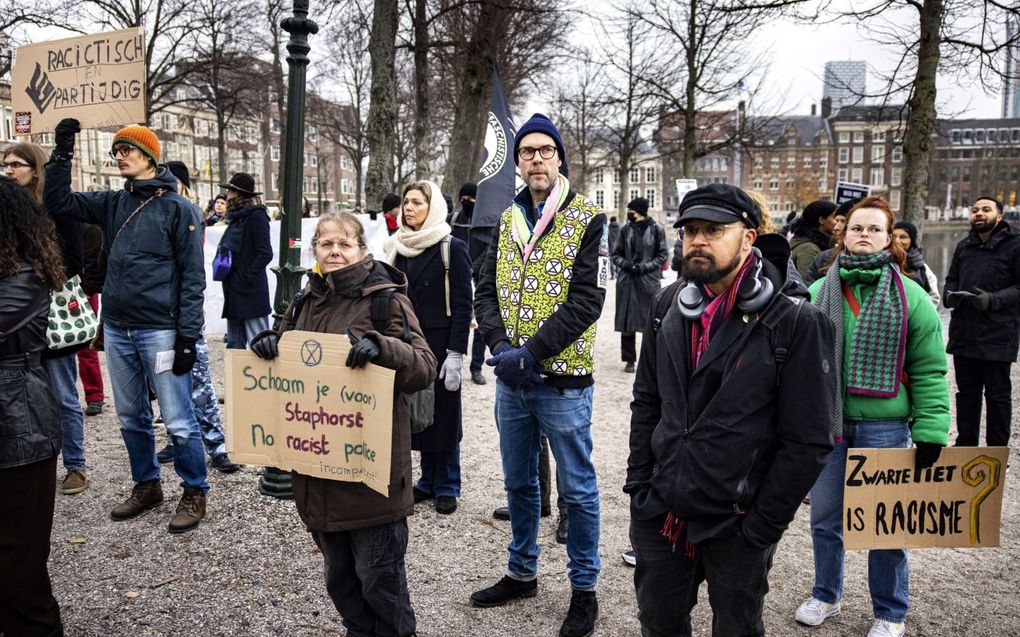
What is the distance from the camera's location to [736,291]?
2352 mm

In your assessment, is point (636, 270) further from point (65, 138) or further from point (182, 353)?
point (65, 138)

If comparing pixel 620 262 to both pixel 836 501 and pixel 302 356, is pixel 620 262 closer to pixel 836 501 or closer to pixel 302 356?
pixel 836 501

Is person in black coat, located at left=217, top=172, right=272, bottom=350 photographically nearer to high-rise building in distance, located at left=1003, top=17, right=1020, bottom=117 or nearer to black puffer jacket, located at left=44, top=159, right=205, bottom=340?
black puffer jacket, located at left=44, top=159, right=205, bottom=340

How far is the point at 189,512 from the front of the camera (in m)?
4.53

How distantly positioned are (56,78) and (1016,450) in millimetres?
8148

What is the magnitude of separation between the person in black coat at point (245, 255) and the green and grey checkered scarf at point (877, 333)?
198 inches

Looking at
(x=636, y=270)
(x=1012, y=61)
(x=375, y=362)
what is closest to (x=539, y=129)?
(x=375, y=362)

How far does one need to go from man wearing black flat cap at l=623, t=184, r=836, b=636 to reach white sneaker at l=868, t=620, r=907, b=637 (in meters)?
1.24

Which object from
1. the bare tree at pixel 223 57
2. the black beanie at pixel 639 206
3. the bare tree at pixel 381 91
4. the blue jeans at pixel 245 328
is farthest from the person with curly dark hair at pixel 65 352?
the bare tree at pixel 223 57

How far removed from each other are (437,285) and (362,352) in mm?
2021

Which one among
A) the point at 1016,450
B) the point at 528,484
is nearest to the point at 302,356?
the point at 528,484

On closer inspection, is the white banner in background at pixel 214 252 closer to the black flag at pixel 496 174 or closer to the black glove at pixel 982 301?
the black flag at pixel 496 174

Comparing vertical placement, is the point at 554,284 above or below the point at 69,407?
above

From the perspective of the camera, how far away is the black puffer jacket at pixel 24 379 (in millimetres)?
2898
